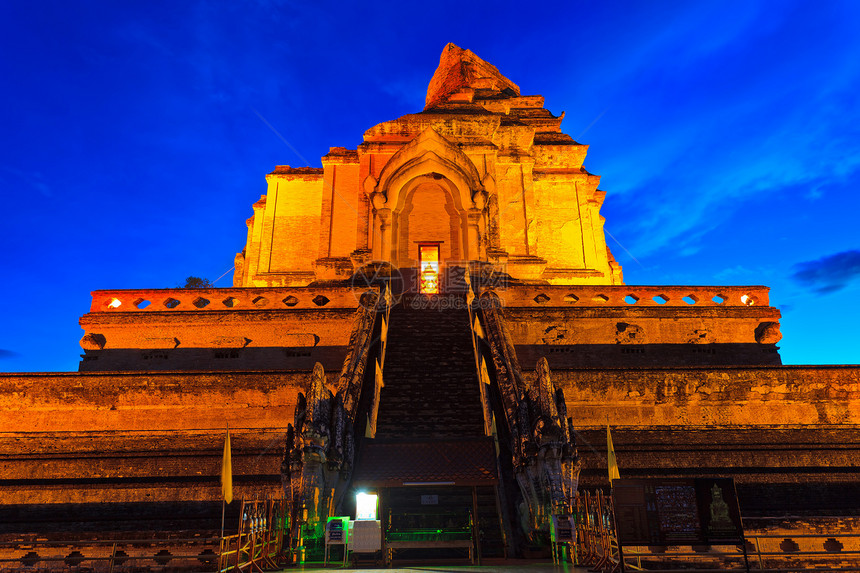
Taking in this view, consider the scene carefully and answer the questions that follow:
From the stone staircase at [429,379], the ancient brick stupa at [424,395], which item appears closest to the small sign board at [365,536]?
the ancient brick stupa at [424,395]

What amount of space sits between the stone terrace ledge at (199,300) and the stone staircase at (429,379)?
2761 mm

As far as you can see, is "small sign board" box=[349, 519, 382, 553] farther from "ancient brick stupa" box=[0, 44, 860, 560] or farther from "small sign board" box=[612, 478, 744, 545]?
"small sign board" box=[612, 478, 744, 545]

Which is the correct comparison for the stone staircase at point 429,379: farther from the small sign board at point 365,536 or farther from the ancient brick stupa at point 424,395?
the small sign board at point 365,536

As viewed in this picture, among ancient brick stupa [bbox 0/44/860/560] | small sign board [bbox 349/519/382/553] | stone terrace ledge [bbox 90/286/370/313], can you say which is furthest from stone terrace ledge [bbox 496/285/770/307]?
small sign board [bbox 349/519/382/553]

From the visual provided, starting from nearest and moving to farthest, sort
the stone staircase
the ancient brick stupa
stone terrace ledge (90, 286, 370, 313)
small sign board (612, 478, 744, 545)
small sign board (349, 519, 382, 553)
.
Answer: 1. small sign board (612, 478, 744, 545)
2. small sign board (349, 519, 382, 553)
3. the ancient brick stupa
4. the stone staircase
5. stone terrace ledge (90, 286, 370, 313)

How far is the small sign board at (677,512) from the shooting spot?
733 centimetres

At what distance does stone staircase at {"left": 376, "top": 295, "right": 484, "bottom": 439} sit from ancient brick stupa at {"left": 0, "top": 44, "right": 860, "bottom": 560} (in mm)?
65

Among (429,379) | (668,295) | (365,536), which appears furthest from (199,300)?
(668,295)

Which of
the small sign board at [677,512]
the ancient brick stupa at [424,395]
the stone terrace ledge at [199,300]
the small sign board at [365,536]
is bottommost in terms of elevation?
the small sign board at [365,536]

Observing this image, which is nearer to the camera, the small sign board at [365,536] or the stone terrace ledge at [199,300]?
the small sign board at [365,536]

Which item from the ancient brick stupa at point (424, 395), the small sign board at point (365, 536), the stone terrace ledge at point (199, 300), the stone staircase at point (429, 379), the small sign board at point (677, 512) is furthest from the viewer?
the stone terrace ledge at point (199, 300)

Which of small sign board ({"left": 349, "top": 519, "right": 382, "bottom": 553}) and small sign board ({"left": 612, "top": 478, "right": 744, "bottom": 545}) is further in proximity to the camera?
small sign board ({"left": 349, "top": 519, "right": 382, "bottom": 553})

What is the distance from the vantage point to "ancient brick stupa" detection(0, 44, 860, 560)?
1029 cm

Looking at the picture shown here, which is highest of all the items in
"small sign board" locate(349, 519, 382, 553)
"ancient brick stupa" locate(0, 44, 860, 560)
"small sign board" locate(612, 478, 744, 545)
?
"ancient brick stupa" locate(0, 44, 860, 560)
